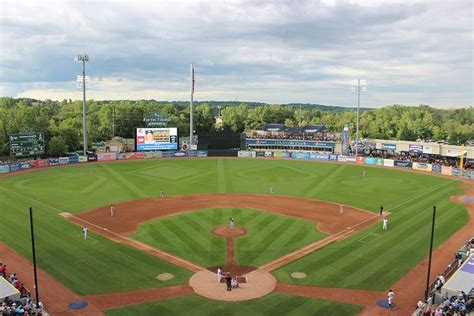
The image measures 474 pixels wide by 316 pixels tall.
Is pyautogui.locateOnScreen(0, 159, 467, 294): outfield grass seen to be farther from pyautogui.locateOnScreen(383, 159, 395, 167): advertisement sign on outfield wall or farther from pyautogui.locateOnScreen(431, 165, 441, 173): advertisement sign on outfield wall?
pyautogui.locateOnScreen(431, 165, 441, 173): advertisement sign on outfield wall

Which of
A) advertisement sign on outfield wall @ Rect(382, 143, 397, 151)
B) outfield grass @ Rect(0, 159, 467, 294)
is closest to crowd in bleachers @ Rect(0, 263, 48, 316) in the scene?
outfield grass @ Rect(0, 159, 467, 294)

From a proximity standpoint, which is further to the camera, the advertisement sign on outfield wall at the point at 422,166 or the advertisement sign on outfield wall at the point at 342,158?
the advertisement sign on outfield wall at the point at 342,158

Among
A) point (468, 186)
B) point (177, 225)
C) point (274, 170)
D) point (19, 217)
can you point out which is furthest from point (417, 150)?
point (19, 217)

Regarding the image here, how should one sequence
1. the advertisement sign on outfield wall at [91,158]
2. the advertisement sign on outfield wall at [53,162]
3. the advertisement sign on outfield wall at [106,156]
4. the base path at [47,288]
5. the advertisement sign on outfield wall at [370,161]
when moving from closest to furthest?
1. the base path at [47,288]
2. the advertisement sign on outfield wall at [53,162]
3. the advertisement sign on outfield wall at [370,161]
4. the advertisement sign on outfield wall at [91,158]
5. the advertisement sign on outfield wall at [106,156]

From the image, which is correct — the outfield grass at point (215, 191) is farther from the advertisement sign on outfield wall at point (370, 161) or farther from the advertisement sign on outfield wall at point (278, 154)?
the advertisement sign on outfield wall at point (278, 154)

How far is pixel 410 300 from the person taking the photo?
82.7ft

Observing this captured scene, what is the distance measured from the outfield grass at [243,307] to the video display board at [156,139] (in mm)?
62580

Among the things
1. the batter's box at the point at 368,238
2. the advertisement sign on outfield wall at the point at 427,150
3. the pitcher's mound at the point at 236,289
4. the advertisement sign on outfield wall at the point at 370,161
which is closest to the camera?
the pitcher's mound at the point at 236,289

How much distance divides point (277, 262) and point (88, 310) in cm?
1361

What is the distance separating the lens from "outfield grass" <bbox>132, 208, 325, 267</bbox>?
32219mm

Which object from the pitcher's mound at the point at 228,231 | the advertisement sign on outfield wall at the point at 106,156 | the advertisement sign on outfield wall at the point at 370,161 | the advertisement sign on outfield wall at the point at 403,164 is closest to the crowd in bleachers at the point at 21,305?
the pitcher's mound at the point at 228,231

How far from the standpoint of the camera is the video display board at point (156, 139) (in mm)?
84375

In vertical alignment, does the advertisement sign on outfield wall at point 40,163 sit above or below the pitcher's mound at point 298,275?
above

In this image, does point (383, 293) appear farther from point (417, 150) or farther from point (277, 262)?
point (417, 150)
